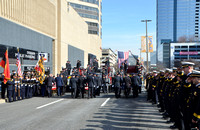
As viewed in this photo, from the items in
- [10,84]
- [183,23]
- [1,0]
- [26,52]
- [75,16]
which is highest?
[183,23]

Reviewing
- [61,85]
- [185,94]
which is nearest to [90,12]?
[61,85]

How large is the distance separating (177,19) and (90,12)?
121 m

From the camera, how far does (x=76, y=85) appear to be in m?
18.5

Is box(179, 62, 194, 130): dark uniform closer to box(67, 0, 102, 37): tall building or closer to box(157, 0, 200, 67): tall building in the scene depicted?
box(67, 0, 102, 37): tall building

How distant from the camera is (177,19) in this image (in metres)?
185

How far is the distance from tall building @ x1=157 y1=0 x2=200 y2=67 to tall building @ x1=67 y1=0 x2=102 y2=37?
9267 cm

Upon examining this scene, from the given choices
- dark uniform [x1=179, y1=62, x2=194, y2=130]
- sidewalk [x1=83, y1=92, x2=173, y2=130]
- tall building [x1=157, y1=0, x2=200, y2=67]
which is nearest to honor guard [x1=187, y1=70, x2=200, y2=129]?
dark uniform [x1=179, y1=62, x2=194, y2=130]

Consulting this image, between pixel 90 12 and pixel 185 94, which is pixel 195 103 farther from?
pixel 90 12

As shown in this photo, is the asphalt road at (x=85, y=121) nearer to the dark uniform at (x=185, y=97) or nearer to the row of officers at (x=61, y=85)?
the dark uniform at (x=185, y=97)

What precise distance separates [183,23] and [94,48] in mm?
116996

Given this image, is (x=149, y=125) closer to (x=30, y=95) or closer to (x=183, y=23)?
(x=30, y=95)

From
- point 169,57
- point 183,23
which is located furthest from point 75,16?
point 183,23

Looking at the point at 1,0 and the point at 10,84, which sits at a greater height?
the point at 1,0

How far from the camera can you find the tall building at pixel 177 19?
581 ft
